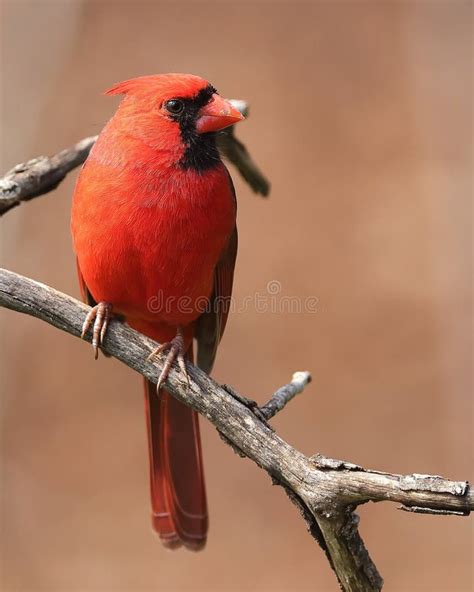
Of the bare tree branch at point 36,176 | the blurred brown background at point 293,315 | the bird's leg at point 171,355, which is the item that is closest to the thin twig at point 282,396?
the bird's leg at point 171,355

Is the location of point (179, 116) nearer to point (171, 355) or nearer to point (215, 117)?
point (215, 117)

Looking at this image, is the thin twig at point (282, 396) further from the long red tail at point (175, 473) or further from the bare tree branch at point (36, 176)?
the bare tree branch at point (36, 176)

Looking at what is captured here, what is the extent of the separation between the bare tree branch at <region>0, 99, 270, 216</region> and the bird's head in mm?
229

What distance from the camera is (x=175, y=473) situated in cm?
318

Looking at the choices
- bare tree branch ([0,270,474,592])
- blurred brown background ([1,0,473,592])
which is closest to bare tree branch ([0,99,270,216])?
bare tree branch ([0,270,474,592])

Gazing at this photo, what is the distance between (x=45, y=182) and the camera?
3.21m

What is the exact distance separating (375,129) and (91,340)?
3.84 meters

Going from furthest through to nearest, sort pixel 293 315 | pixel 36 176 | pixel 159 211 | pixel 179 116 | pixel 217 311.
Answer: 1. pixel 293 315
2. pixel 36 176
3. pixel 217 311
4. pixel 179 116
5. pixel 159 211

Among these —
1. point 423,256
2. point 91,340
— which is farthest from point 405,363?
point 91,340

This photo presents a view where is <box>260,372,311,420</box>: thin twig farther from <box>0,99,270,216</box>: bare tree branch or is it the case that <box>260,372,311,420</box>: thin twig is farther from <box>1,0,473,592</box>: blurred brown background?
<box>1,0,473,592</box>: blurred brown background

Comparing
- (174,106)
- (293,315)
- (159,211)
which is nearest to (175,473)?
(159,211)

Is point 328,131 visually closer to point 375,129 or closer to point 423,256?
point 375,129

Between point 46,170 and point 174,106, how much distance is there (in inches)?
28.9

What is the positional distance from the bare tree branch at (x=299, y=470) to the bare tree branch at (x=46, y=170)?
713 mm
